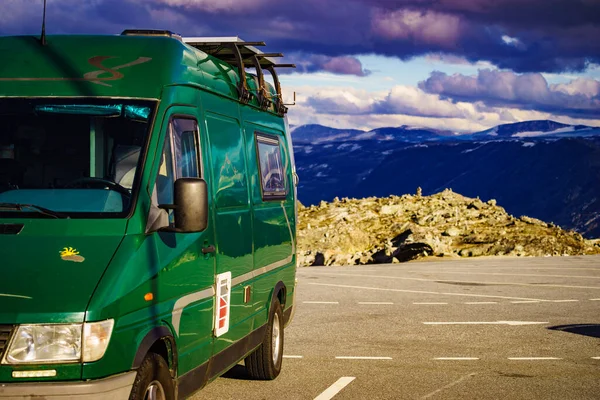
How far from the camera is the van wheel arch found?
6.06 m

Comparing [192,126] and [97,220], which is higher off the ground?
[192,126]

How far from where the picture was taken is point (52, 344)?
5.54 metres

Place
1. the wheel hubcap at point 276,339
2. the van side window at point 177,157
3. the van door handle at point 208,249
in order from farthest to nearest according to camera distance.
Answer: the wheel hubcap at point 276,339, the van door handle at point 208,249, the van side window at point 177,157

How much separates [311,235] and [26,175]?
43001 mm

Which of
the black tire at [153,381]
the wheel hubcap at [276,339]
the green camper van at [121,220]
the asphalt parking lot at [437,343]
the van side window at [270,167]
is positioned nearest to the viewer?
the green camper van at [121,220]

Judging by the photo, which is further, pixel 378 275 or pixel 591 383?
pixel 378 275

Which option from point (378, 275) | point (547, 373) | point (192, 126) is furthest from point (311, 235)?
point (192, 126)

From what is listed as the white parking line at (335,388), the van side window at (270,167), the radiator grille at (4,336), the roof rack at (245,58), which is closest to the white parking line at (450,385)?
the white parking line at (335,388)

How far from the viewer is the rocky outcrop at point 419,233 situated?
4016 cm

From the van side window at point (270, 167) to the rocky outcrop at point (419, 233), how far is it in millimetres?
27868

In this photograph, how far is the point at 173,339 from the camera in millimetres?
6672

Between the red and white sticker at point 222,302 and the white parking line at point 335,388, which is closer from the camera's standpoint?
the red and white sticker at point 222,302

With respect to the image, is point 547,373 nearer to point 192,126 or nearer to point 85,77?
point 192,126

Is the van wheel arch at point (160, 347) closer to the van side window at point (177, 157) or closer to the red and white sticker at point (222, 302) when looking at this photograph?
the van side window at point (177, 157)
